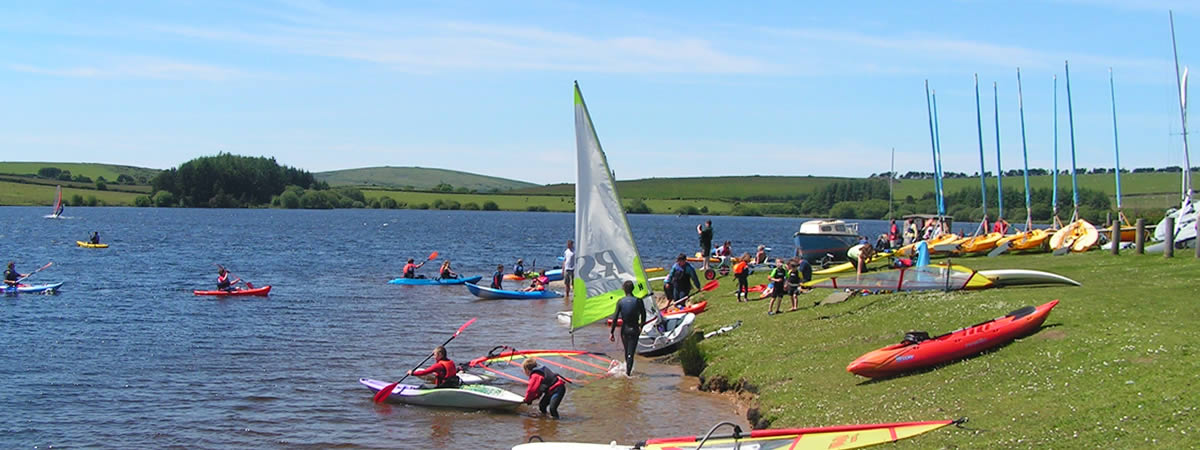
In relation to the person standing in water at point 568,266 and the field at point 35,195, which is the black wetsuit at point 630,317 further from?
the field at point 35,195

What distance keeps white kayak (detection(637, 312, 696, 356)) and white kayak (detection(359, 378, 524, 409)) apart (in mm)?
5545

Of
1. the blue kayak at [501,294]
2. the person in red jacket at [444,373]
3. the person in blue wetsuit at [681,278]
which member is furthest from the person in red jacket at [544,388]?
the blue kayak at [501,294]

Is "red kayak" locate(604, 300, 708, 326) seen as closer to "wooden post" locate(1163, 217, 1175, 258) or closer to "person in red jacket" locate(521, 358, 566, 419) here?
"person in red jacket" locate(521, 358, 566, 419)

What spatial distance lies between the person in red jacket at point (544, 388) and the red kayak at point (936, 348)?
5.42 metres

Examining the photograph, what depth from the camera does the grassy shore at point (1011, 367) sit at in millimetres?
12570

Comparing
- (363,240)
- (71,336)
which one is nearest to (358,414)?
(71,336)

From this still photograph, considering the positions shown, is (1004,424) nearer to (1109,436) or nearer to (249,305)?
(1109,436)

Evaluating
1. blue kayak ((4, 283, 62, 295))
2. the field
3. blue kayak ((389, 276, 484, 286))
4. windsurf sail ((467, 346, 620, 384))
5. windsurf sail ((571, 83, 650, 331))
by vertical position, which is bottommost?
windsurf sail ((467, 346, 620, 384))

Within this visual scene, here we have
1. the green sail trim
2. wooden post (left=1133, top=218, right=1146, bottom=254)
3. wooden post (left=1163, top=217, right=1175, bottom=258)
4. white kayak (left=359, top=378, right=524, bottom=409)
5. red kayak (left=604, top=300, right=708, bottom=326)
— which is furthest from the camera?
wooden post (left=1133, top=218, right=1146, bottom=254)

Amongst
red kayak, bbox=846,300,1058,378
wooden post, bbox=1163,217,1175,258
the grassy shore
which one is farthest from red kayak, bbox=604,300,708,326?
wooden post, bbox=1163,217,1175,258

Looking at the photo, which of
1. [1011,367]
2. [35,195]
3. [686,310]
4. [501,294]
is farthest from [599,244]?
[35,195]

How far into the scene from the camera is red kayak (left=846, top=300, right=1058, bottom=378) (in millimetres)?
17094

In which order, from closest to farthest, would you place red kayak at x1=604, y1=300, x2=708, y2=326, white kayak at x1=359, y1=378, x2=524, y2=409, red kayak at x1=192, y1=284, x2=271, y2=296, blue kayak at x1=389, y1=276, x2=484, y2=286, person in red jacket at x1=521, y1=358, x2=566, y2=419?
person in red jacket at x1=521, y1=358, x2=566, y2=419 → white kayak at x1=359, y1=378, x2=524, y2=409 → red kayak at x1=604, y1=300, x2=708, y2=326 → red kayak at x1=192, y1=284, x2=271, y2=296 → blue kayak at x1=389, y1=276, x2=484, y2=286

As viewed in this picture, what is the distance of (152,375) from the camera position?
24.4 meters
